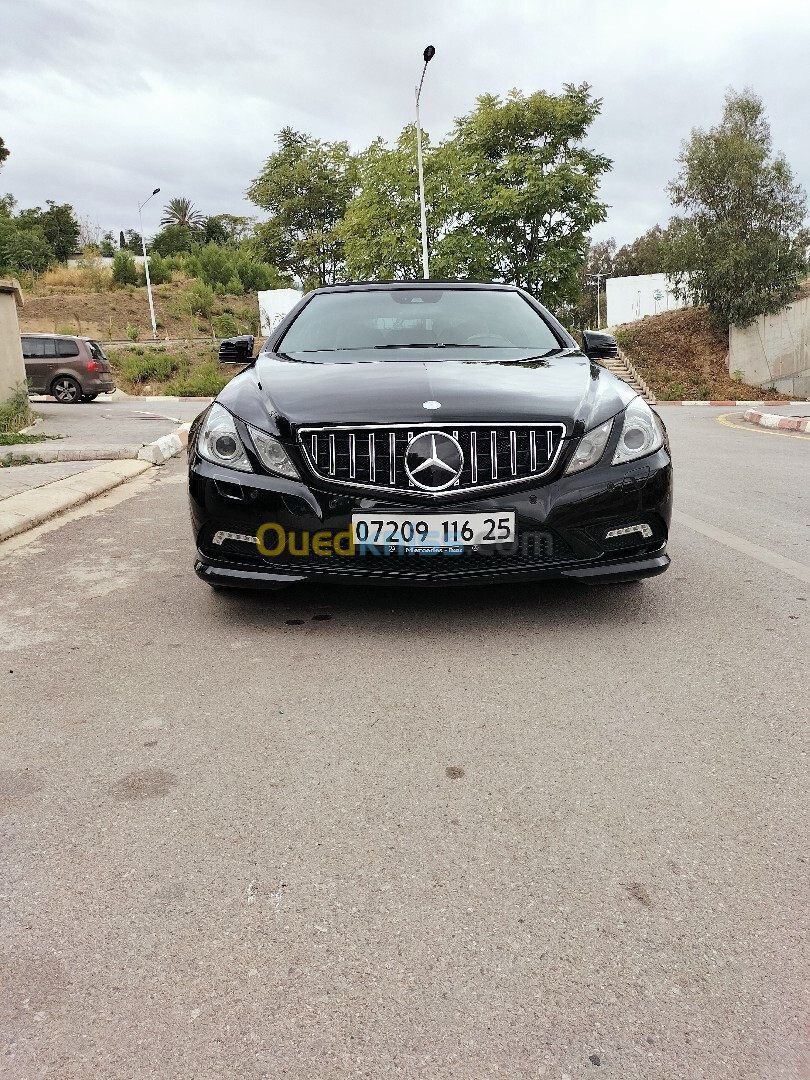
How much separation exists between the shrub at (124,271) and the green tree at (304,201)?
28.5 feet

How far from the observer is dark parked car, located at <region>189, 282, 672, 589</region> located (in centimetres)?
329

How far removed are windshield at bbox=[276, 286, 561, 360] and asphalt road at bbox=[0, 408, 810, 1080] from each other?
143 centimetres

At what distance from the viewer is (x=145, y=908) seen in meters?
1.80

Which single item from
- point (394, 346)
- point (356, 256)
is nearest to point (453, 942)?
point (394, 346)

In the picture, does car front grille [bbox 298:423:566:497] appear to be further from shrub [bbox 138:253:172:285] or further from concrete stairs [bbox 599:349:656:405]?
shrub [bbox 138:253:172:285]

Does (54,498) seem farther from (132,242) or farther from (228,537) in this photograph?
(132,242)

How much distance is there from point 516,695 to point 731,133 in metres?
37.9

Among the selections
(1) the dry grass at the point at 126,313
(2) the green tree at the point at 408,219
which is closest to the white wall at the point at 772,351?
(2) the green tree at the point at 408,219

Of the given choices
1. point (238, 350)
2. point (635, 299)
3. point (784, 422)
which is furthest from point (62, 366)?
point (635, 299)

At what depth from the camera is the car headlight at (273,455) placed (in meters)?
3.36

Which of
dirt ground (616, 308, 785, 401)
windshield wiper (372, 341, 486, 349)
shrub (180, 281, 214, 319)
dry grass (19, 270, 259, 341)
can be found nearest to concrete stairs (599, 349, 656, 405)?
dirt ground (616, 308, 785, 401)

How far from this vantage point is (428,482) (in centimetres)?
329

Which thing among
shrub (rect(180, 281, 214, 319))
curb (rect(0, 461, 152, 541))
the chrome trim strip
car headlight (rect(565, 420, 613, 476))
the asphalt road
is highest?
shrub (rect(180, 281, 214, 319))

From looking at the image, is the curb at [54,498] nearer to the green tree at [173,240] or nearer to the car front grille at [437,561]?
the car front grille at [437,561]
